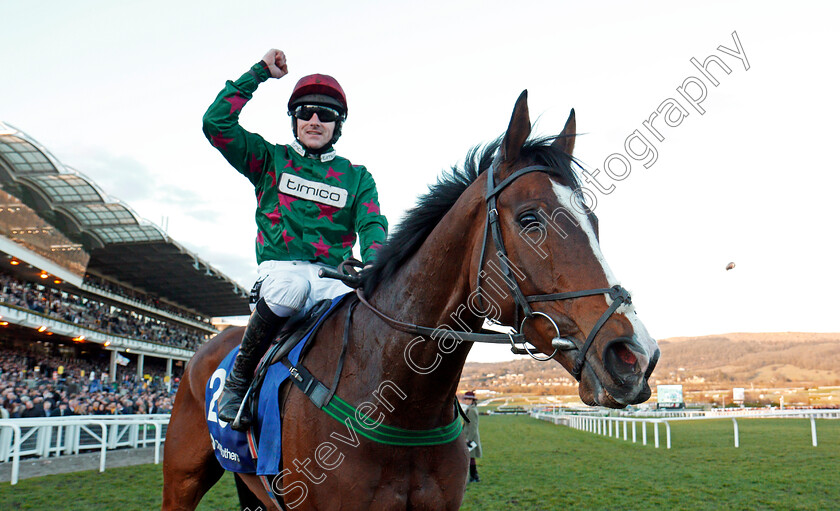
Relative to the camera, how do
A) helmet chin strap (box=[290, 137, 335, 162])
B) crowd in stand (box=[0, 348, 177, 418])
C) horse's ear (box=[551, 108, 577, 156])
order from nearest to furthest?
1. horse's ear (box=[551, 108, 577, 156])
2. helmet chin strap (box=[290, 137, 335, 162])
3. crowd in stand (box=[0, 348, 177, 418])

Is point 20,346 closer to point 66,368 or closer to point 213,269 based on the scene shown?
point 66,368

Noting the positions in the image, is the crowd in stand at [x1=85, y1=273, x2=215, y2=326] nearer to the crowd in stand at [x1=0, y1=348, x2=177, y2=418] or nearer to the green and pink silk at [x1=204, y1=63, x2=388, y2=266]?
the crowd in stand at [x1=0, y1=348, x2=177, y2=418]

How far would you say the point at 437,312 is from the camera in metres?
1.98

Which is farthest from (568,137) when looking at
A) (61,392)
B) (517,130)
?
(61,392)

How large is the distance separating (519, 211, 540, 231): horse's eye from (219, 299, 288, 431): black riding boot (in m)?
1.10

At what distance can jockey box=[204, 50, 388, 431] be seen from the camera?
2.35 m

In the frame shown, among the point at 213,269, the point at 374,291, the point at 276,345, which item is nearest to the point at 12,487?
the point at 276,345

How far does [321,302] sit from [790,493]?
7.26 m

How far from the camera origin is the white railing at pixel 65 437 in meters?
8.73

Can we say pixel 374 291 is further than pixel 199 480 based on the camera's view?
No

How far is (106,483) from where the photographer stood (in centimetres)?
778

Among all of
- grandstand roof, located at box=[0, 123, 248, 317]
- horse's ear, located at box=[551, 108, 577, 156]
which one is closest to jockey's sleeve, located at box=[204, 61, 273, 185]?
horse's ear, located at box=[551, 108, 577, 156]

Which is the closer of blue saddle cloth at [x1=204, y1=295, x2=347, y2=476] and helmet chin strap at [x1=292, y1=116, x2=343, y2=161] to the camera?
blue saddle cloth at [x1=204, y1=295, x2=347, y2=476]

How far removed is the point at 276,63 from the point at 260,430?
1568 mm
